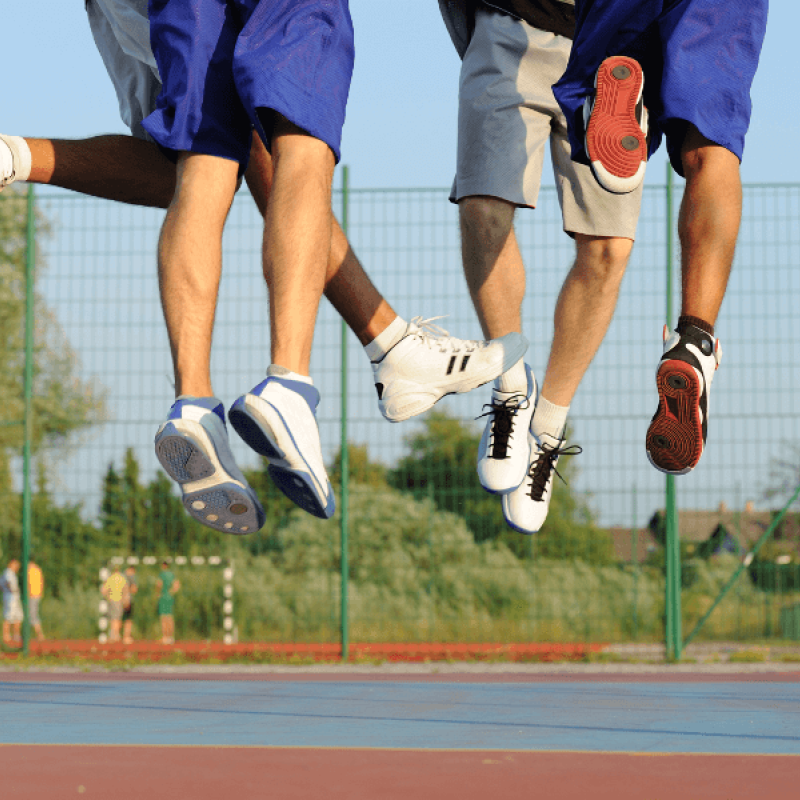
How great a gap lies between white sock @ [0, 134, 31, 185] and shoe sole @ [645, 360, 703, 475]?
1.43m

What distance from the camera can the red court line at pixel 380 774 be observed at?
3633 millimetres

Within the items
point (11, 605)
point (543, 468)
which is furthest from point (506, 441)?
point (11, 605)

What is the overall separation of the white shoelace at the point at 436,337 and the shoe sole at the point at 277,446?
72cm

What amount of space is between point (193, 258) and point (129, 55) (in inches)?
26.8

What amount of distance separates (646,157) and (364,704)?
4767 mm

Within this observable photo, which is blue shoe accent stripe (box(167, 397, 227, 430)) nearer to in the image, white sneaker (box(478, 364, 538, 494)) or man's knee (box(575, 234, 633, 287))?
white sneaker (box(478, 364, 538, 494))

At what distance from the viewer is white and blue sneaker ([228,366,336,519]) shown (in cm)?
204

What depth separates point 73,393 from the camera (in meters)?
11.0

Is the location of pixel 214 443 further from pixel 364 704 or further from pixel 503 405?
pixel 364 704

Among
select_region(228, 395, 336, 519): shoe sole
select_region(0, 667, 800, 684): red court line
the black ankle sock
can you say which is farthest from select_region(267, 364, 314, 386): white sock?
select_region(0, 667, 800, 684): red court line

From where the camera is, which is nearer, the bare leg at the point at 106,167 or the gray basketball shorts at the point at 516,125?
the bare leg at the point at 106,167

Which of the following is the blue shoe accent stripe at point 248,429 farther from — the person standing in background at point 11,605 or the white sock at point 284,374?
the person standing in background at point 11,605

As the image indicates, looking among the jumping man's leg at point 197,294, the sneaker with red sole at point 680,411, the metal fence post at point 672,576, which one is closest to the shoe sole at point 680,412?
the sneaker with red sole at point 680,411

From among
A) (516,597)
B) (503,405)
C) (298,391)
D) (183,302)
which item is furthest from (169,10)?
(516,597)
